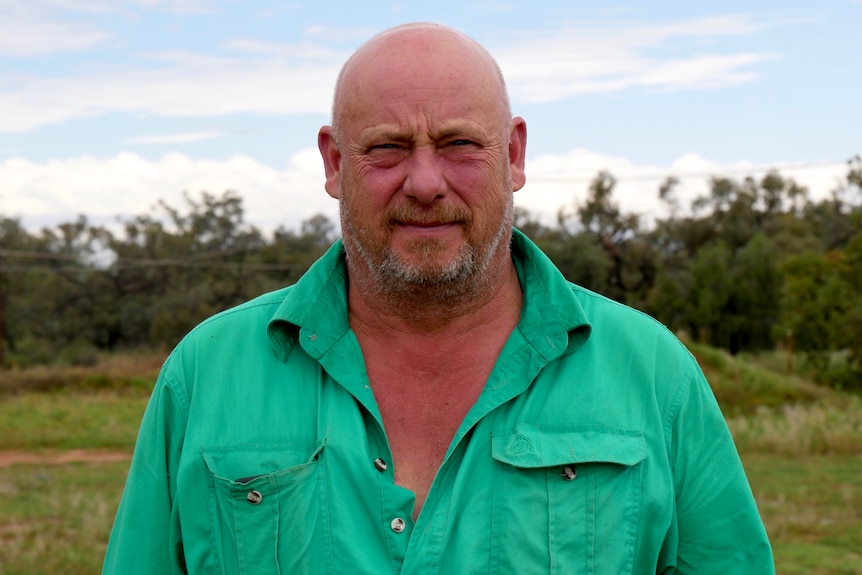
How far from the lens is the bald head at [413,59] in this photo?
243 cm

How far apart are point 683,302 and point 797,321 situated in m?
7.72

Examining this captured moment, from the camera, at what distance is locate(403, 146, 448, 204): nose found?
232cm

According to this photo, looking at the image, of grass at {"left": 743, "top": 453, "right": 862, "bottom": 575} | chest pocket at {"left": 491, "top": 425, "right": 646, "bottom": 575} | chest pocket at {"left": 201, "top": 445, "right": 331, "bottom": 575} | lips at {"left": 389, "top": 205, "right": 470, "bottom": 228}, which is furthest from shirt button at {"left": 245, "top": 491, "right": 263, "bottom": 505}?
grass at {"left": 743, "top": 453, "right": 862, "bottom": 575}

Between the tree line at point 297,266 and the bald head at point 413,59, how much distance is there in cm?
3117

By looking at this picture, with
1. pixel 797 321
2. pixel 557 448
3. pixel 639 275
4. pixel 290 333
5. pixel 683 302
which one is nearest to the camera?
pixel 557 448

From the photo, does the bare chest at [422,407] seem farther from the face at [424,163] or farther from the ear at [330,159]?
the ear at [330,159]

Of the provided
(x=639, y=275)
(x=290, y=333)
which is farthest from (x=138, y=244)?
(x=290, y=333)

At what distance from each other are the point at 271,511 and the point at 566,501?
0.63m

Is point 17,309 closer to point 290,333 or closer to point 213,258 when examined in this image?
point 213,258

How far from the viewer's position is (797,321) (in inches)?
1148

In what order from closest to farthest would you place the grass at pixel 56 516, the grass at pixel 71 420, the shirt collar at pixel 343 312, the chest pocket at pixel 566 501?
the chest pocket at pixel 566 501
the shirt collar at pixel 343 312
the grass at pixel 56 516
the grass at pixel 71 420

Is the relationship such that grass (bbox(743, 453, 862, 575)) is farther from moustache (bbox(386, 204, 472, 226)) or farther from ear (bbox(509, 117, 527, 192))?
moustache (bbox(386, 204, 472, 226))

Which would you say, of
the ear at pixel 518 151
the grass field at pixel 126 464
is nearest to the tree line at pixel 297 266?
the grass field at pixel 126 464

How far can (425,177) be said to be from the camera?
2324 millimetres
